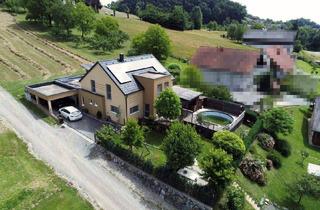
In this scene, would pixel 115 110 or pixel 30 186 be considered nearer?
pixel 30 186

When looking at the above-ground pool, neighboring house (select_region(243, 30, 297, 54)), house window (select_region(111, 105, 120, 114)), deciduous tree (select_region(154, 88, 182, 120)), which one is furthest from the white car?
neighboring house (select_region(243, 30, 297, 54))

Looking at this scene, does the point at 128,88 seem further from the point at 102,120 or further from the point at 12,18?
the point at 12,18

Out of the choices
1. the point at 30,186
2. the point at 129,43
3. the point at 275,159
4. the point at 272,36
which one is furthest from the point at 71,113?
the point at 272,36

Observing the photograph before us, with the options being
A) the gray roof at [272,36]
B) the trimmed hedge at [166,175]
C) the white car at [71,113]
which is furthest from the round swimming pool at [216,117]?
the gray roof at [272,36]

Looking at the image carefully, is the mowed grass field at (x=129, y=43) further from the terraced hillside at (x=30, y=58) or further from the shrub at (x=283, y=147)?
the shrub at (x=283, y=147)

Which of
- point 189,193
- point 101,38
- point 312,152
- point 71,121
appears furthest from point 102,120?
point 101,38

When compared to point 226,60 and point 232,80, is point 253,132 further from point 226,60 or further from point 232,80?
point 226,60

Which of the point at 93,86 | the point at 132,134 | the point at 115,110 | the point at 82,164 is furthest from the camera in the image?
the point at 93,86
